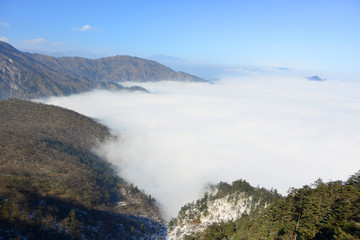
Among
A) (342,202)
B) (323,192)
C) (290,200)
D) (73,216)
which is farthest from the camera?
(73,216)

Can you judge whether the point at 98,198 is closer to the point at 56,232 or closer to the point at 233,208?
the point at 56,232

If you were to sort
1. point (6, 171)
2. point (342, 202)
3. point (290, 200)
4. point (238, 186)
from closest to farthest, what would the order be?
point (342, 202) < point (290, 200) < point (238, 186) < point (6, 171)

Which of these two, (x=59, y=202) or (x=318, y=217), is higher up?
(x=318, y=217)

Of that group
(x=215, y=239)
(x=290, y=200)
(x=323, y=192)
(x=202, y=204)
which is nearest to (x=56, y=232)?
(x=215, y=239)

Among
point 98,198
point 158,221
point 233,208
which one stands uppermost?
point 233,208

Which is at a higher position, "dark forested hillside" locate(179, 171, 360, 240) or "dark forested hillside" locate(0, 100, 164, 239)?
"dark forested hillside" locate(179, 171, 360, 240)

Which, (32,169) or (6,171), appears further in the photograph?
(32,169)

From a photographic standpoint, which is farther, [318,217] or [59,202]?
[59,202]

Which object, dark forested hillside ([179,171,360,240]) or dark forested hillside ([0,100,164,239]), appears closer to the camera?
dark forested hillside ([179,171,360,240])

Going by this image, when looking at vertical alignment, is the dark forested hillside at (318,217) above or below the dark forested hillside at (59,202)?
above

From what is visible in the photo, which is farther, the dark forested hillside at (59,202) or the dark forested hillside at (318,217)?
the dark forested hillside at (59,202)

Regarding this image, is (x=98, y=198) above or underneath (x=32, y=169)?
underneath
